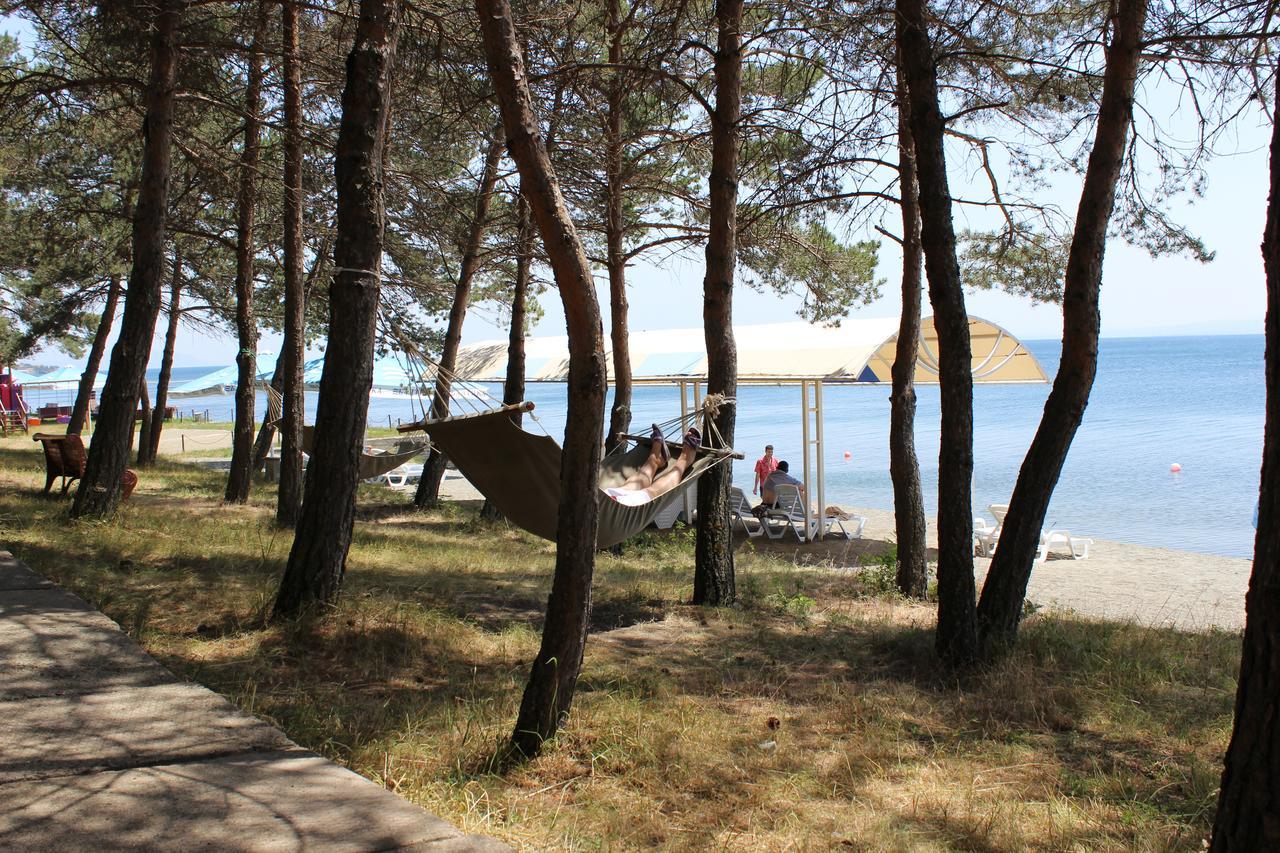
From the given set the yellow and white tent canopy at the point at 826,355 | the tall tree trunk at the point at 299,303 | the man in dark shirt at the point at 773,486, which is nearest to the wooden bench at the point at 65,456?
the tall tree trunk at the point at 299,303

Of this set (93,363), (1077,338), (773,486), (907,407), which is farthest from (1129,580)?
(93,363)

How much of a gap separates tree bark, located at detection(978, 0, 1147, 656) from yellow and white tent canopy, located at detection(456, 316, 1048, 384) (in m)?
6.35

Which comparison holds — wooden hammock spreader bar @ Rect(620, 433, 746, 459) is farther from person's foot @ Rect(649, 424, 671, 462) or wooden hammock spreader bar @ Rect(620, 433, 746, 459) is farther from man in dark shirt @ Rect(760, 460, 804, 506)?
man in dark shirt @ Rect(760, 460, 804, 506)

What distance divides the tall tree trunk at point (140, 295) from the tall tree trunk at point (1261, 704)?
19.2ft

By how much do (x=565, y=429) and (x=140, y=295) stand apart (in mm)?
4430

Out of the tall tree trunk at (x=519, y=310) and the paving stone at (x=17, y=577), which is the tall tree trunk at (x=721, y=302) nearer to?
the paving stone at (x=17, y=577)

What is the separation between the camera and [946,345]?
3.96 m

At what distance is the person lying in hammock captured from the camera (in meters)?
4.86

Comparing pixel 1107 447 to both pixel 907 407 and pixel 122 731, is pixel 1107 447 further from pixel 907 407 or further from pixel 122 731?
pixel 122 731

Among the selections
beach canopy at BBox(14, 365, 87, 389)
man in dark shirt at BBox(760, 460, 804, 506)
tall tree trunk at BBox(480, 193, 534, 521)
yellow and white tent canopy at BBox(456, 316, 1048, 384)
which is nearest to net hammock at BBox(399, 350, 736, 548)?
tall tree trunk at BBox(480, 193, 534, 521)

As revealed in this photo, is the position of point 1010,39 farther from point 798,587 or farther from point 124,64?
point 124,64

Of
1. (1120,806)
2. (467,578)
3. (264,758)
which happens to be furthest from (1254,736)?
(467,578)

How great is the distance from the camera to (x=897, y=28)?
13.6 ft

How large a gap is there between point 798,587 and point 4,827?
500 centimetres
